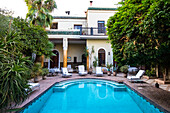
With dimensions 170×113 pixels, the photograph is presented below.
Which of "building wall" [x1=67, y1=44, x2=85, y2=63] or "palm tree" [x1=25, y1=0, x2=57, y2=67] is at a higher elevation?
"palm tree" [x1=25, y1=0, x2=57, y2=67]

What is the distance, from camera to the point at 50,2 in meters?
11.2

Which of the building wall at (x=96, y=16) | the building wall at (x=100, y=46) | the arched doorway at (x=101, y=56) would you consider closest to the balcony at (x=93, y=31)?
the building wall at (x=96, y=16)

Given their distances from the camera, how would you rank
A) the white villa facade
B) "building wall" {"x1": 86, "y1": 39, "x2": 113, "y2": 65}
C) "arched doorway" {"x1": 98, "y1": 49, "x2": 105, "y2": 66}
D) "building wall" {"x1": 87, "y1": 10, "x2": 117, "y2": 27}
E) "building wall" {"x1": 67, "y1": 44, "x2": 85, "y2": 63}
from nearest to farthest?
the white villa facade, "building wall" {"x1": 86, "y1": 39, "x2": 113, "y2": 65}, "arched doorway" {"x1": 98, "y1": 49, "x2": 105, "y2": 66}, "building wall" {"x1": 87, "y1": 10, "x2": 117, "y2": 27}, "building wall" {"x1": 67, "y1": 44, "x2": 85, "y2": 63}

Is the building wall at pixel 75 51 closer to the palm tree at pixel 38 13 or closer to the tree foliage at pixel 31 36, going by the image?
the palm tree at pixel 38 13

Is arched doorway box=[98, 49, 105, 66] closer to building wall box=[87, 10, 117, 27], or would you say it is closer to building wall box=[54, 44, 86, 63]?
building wall box=[54, 44, 86, 63]

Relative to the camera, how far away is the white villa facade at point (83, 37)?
44.5ft

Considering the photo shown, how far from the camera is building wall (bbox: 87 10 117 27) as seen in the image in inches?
572

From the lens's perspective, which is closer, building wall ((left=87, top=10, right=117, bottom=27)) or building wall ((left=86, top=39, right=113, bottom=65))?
building wall ((left=86, top=39, right=113, bottom=65))

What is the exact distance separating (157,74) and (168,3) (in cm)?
786

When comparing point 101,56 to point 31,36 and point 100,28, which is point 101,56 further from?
point 31,36

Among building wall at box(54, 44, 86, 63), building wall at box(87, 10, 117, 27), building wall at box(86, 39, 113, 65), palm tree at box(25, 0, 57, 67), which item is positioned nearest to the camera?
palm tree at box(25, 0, 57, 67)

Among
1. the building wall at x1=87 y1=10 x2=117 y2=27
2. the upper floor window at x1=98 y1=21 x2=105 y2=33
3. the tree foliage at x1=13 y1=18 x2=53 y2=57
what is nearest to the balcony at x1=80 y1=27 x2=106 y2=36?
the upper floor window at x1=98 y1=21 x2=105 y2=33

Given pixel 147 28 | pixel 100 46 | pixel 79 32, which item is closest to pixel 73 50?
pixel 79 32

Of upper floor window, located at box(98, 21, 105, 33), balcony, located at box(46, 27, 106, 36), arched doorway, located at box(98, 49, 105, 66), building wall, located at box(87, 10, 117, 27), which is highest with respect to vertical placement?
building wall, located at box(87, 10, 117, 27)
